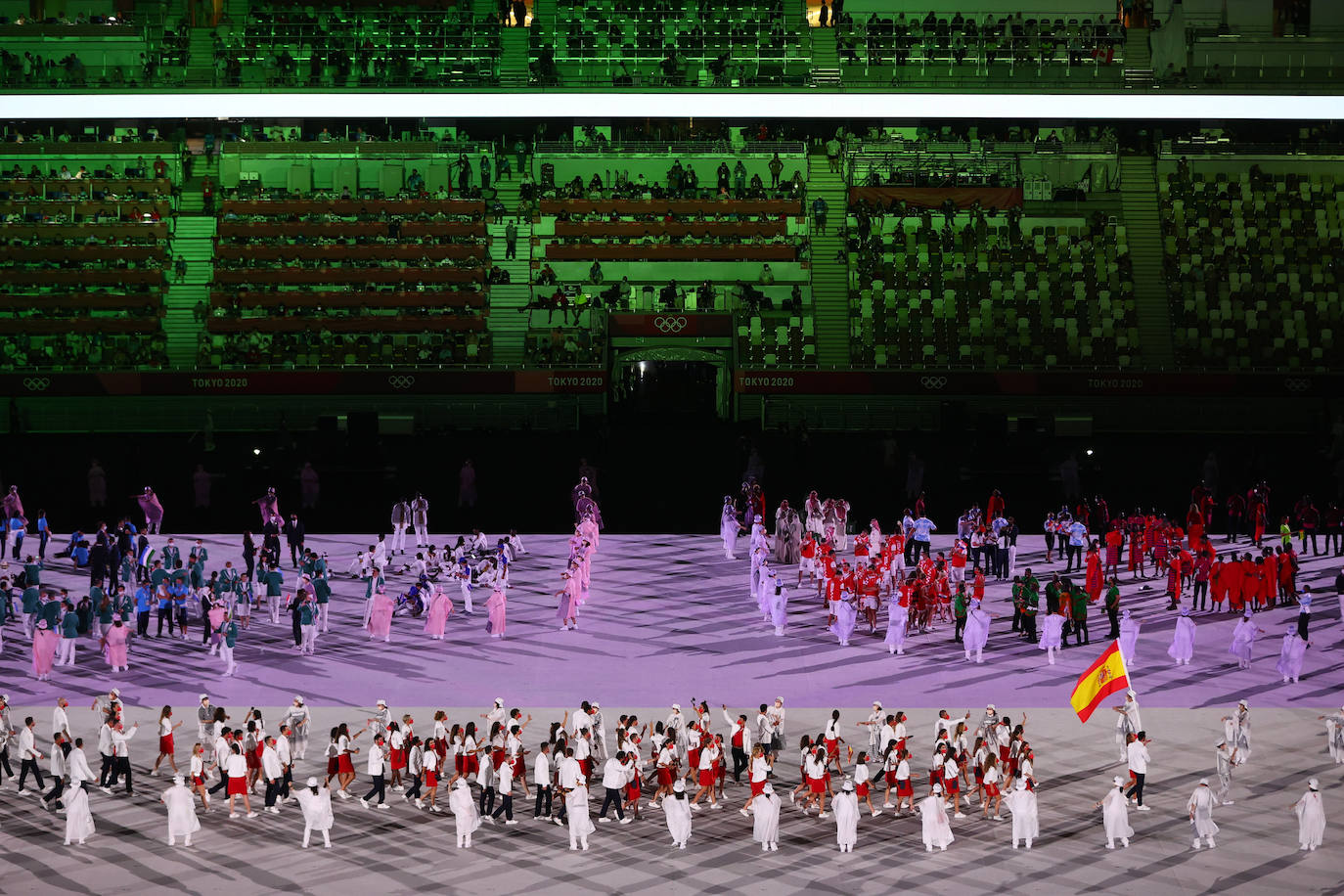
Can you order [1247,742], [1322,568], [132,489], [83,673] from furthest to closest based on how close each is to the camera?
1. [132,489]
2. [1322,568]
3. [83,673]
4. [1247,742]

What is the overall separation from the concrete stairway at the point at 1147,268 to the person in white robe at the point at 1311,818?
26.7m

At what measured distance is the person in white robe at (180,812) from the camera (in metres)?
18.9

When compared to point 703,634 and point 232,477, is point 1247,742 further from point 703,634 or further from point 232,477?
point 232,477

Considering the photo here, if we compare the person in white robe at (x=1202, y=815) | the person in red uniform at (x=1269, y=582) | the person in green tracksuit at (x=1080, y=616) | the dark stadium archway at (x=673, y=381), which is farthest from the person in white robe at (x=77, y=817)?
the dark stadium archway at (x=673, y=381)

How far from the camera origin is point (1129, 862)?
1872 centimetres

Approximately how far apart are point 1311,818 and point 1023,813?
3593 millimetres

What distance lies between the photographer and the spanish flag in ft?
65.4

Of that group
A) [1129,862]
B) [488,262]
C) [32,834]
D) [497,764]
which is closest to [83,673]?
[32,834]

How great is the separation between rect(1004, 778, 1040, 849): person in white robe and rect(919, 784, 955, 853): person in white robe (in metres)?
0.85

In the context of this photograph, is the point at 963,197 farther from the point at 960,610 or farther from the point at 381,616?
the point at 381,616

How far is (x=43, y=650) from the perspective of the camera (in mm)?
24672

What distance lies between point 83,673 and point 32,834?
608cm

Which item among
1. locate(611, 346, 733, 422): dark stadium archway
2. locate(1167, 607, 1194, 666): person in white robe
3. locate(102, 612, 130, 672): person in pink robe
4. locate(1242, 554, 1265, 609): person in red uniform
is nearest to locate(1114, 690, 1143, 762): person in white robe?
locate(1167, 607, 1194, 666): person in white robe

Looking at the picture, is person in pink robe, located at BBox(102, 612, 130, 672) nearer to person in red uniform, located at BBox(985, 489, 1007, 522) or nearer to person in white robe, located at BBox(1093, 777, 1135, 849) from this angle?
person in white robe, located at BBox(1093, 777, 1135, 849)
